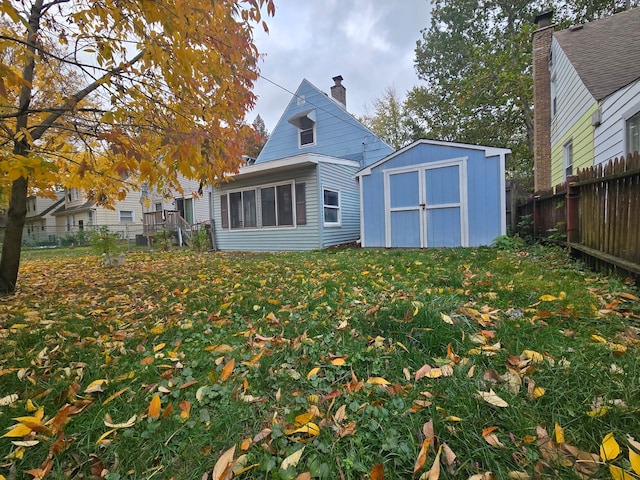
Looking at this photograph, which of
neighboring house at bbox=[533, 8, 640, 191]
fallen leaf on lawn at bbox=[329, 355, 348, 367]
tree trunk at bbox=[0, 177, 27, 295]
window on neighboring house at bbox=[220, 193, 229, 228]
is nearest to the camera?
fallen leaf on lawn at bbox=[329, 355, 348, 367]

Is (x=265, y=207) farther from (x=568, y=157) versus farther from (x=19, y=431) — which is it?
(x=19, y=431)

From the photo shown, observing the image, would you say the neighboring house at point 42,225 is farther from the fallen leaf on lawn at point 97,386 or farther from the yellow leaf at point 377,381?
the yellow leaf at point 377,381

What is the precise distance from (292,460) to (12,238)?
5.16 metres

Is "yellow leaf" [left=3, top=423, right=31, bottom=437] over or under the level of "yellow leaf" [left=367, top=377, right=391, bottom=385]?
under

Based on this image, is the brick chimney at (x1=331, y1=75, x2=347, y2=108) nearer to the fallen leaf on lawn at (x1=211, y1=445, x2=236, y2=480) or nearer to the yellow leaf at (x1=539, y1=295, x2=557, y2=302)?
the yellow leaf at (x1=539, y1=295, x2=557, y2=302)

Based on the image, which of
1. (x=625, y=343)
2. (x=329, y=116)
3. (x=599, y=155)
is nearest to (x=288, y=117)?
(x=329, y=116)

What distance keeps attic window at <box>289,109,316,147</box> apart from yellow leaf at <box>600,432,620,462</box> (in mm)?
13604

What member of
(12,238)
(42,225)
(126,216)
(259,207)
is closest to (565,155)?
(259,207)

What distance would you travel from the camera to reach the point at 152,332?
8.24 feet

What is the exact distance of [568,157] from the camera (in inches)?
331

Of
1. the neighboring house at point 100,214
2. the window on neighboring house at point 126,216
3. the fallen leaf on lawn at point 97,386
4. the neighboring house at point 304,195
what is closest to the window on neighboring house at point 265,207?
the neighboring house at point 304,195

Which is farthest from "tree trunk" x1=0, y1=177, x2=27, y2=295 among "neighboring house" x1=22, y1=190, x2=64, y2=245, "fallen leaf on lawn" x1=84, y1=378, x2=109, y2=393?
"neighboring house" x1=22, y1=190, x2=64, y2=245

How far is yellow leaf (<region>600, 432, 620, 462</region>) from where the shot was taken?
1.05 m

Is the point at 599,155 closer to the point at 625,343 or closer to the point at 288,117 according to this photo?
the point at 625,343
